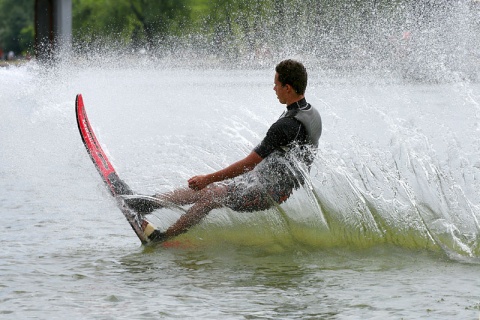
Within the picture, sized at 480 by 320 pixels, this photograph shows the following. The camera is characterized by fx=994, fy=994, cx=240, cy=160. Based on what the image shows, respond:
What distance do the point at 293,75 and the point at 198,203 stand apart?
130 centimetres

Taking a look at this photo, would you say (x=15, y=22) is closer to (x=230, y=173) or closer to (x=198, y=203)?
(x=198, y=203)

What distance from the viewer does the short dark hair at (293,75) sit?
7.73m

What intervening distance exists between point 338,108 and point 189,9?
5487 centimetres

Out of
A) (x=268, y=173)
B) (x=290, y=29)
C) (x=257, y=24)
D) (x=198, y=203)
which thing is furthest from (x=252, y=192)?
(x=257, y=24)

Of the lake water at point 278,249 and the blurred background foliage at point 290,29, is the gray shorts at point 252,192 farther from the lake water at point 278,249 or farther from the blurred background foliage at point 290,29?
the blurred background foliage at point 290,29

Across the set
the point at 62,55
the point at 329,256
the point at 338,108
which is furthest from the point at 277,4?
the point at 329,256

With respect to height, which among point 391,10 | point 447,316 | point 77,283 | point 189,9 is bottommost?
point 447,316

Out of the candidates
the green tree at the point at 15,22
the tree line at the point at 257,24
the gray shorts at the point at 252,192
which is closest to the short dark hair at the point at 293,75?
the gray shorts at the point at 252,192

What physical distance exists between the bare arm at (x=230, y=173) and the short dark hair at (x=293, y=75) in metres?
0.62

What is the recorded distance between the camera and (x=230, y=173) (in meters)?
7.69

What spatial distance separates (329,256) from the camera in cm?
788

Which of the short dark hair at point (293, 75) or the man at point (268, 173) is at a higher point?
the short dark hair at point (293, 75)

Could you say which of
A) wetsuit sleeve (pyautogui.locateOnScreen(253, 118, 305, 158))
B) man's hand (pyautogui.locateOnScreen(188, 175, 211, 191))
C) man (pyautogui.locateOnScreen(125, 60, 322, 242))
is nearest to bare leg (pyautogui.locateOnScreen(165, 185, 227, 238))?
man (pyautogui.locateOnScreen(125, 60, 322, 242))

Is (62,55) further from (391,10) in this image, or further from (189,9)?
(189,9)
